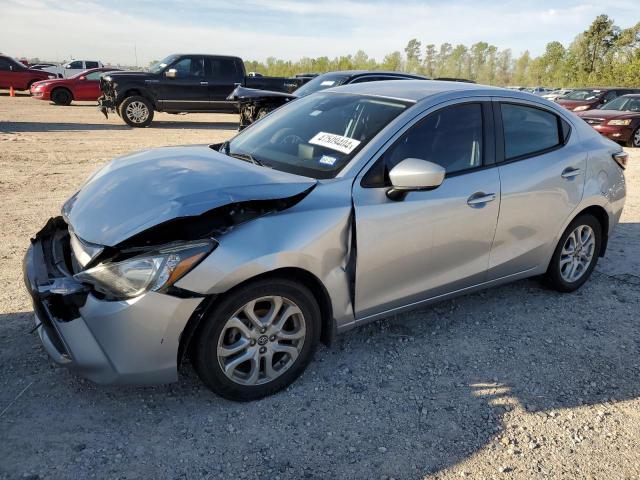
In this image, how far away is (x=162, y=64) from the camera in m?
15.2

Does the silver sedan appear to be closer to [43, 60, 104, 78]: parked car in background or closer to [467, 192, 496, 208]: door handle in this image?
[467, 192, 496, 208]: door handle

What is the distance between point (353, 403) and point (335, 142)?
1.57 m

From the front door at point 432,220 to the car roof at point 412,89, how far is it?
158 millimetres

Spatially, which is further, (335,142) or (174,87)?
(174,87)

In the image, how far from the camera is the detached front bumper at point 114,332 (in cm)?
247

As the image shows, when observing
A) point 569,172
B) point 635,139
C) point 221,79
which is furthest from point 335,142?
point 635,139

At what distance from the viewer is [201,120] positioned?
18.6m

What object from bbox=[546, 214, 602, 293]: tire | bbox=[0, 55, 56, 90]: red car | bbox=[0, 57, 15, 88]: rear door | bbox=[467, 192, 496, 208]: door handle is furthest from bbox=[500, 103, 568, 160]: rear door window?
bbox=[0, 57, 15, 88]: rear door

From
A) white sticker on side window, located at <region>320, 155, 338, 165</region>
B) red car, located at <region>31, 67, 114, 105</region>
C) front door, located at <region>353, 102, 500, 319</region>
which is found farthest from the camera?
red car, located at <region>31, 67, 114, 105</region>

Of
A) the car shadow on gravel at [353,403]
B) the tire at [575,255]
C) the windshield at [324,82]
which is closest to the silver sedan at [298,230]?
the tire at [575,255]

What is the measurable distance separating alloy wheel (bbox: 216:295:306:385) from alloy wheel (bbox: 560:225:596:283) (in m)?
2.55

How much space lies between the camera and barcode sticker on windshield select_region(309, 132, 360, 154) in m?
3.25

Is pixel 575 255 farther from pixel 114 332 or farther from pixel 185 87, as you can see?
pixel 185 87

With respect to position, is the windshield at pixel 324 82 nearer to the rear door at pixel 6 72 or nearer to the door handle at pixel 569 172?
the door handle at pixel 569 172
